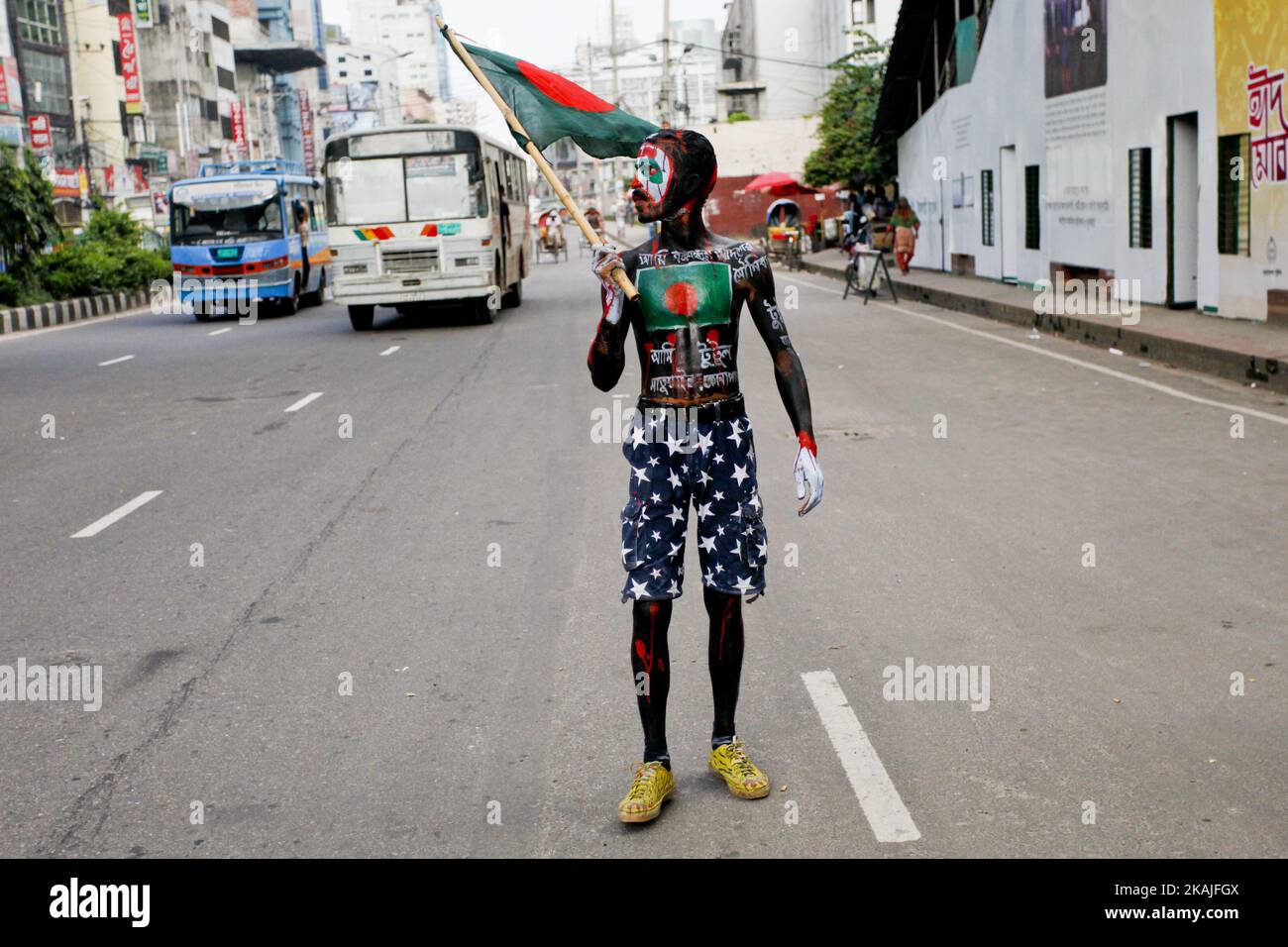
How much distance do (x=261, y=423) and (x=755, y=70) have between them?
8224 centimetres

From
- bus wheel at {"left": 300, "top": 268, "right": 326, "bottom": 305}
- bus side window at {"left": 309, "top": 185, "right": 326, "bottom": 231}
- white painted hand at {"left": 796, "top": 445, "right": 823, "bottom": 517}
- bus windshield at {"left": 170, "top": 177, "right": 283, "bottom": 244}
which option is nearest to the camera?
white painted hand at {"left": 796, "top": 445, "right": 823, "bottom": 517}

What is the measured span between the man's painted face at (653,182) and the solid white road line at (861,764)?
71.8 inches

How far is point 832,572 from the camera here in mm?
7352

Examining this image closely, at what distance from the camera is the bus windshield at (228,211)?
32.0 meters

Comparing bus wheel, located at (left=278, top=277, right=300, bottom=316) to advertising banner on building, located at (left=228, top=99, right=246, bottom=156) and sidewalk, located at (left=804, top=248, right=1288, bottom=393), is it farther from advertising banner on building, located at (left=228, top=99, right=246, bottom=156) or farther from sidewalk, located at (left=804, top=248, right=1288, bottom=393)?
advertising banner on building, located at (left=228, top=99, right=246, bottom=156)

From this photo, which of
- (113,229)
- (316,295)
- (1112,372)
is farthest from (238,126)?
(1112,372)

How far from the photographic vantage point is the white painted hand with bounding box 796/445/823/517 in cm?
449

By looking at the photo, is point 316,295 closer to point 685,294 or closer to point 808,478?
point 685,294

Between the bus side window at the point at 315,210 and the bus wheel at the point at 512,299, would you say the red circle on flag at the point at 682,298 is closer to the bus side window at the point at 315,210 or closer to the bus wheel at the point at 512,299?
the bus wheel at the point at 512,299

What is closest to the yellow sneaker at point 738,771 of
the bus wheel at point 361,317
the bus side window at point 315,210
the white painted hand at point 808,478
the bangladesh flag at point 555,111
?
the white painted hand at point 808,478

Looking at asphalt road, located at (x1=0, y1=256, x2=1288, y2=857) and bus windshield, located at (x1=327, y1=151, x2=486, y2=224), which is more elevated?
bus windshield, located at (x1=327, y1=151, x2=486, y2=224)

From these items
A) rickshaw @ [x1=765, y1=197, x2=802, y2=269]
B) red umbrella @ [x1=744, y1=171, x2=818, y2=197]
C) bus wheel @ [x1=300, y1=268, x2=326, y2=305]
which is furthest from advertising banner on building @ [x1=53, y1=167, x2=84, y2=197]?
rickshaw @ [x1=765, y1=197, x2=802, y2=269]

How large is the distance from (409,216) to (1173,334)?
12.9m

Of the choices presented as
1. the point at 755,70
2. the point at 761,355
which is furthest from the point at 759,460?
the point at 755,70
